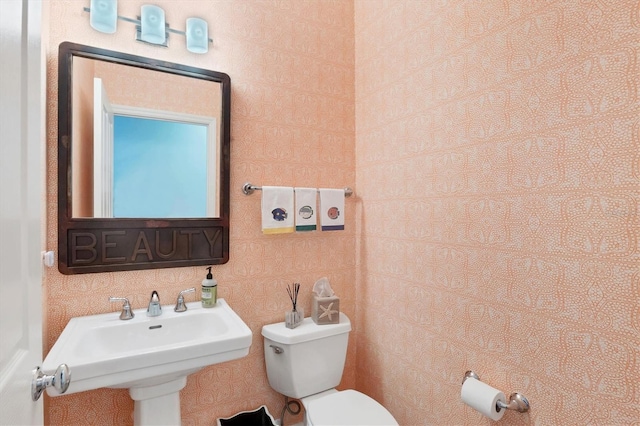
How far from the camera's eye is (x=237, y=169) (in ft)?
5.52

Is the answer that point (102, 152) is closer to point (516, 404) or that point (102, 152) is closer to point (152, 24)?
point (152, 24)

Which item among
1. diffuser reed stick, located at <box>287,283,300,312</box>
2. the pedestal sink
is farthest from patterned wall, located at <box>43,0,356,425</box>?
the pedestal sink

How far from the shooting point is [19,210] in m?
0.63

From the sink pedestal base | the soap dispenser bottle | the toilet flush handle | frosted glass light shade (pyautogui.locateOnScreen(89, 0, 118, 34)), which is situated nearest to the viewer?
the sink pedestal base

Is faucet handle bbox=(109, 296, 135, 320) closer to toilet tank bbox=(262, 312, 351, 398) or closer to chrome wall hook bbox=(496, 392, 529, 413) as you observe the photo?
toilet tank bbox=(262, 312, 351, 398)

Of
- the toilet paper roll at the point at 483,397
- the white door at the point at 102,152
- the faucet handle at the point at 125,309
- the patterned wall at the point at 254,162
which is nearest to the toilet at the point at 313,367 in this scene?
the patterned wall at the point at 254,162

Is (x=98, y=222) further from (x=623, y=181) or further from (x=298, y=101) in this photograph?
(x=623, y=181)

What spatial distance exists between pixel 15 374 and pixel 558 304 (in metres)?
1.31

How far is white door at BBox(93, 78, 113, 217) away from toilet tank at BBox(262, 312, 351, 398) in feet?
2.98

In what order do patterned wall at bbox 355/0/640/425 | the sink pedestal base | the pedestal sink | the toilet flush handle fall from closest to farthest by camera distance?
patterned wall at bbox 355/0/640/425, the pedestal sink, the sink pedestal base, the toilet flush handle

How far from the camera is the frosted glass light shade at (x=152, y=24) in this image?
1.46 m

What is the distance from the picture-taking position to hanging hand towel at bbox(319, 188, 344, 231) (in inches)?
72.2

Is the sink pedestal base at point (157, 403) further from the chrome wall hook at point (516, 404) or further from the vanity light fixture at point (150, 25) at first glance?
the vanity light fixture at point (150, 25)

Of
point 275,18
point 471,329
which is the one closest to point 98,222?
point 275,18
